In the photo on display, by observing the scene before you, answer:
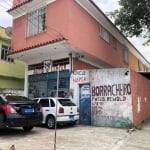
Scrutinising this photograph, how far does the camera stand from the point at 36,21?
1750 cm

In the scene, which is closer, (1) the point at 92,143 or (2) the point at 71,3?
(1) the point at 92,143

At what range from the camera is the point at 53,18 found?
53.1 ft

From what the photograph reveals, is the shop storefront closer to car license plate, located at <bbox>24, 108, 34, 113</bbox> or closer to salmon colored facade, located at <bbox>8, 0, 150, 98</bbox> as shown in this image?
salmon colored facade, located at <bbox>8, 0, 150, 98</bbox>

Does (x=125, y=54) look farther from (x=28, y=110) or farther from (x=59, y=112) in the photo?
(x=28, y=110)

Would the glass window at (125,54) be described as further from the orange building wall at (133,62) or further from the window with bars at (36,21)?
the window with bars at (36,21)

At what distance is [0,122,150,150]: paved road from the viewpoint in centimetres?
922

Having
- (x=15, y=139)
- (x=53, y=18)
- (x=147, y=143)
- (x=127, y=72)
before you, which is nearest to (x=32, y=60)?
(x=53, y=18)

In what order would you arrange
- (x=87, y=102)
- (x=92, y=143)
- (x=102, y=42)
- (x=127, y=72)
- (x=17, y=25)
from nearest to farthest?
(x=92, y=143) → (x=127, y=72) → (x=87, y=102) → (x=17, y=25) → (x=102, y=42)

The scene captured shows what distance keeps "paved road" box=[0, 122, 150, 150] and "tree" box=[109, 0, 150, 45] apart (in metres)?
10.1

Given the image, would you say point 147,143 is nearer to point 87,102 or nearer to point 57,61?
point 87,102

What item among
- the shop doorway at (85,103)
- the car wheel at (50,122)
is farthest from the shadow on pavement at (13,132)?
the shop doorway at (85,103)

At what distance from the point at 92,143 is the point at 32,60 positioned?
34.4 ft

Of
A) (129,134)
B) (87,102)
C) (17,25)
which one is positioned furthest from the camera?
(17,25)

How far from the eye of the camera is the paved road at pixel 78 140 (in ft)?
30.2
